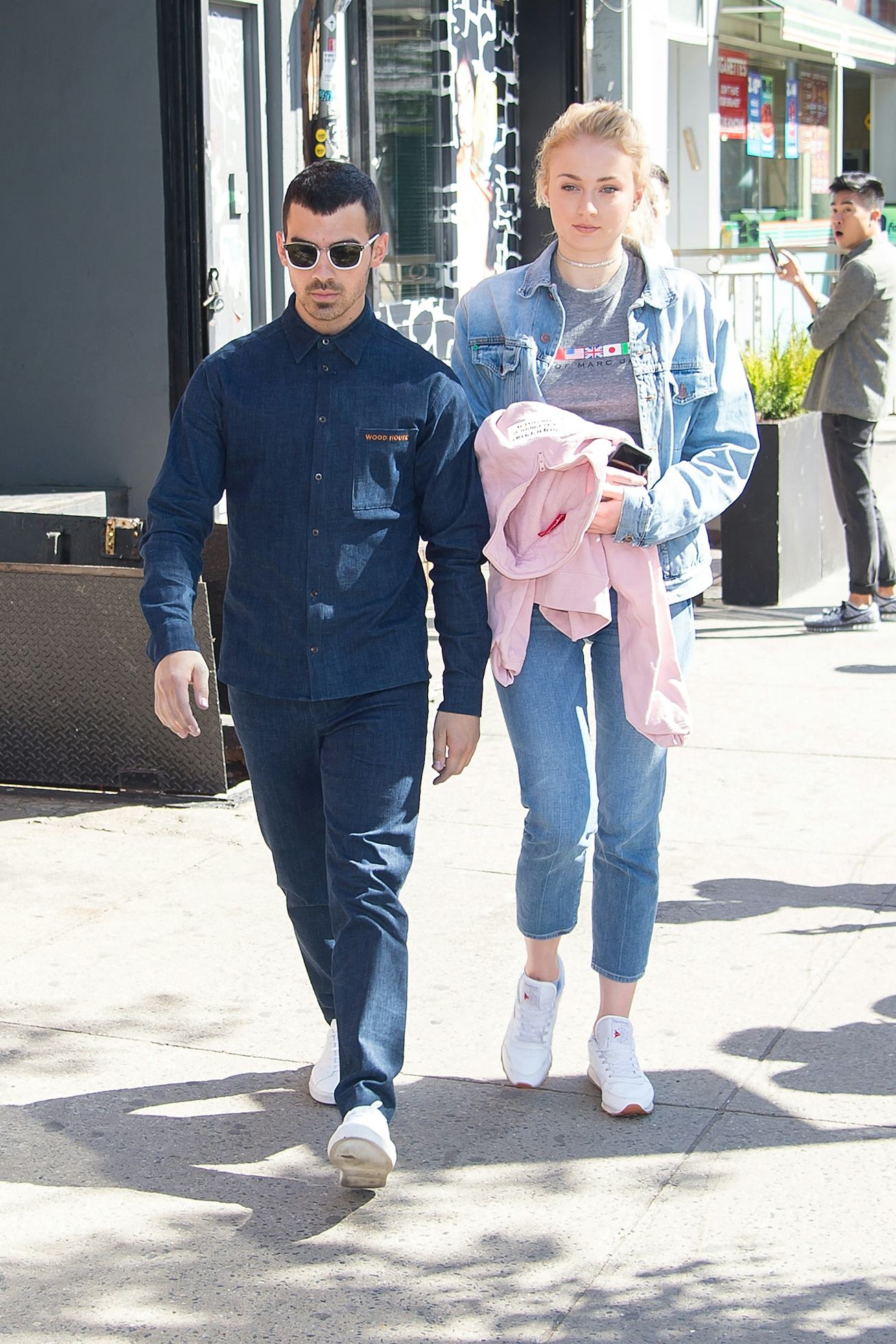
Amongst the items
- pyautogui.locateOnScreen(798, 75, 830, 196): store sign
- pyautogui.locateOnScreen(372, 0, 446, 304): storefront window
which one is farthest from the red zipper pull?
pyautogui.locateOnScreen(798, 75, 830, 196): store sign

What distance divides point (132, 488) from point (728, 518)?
10.1ft

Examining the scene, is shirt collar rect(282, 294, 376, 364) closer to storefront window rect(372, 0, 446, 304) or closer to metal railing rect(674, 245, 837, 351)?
metal railing rect(674, 245, 837, 351)

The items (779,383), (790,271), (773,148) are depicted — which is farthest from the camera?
(773,148)

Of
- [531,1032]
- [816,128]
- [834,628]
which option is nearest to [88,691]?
[531,1032]

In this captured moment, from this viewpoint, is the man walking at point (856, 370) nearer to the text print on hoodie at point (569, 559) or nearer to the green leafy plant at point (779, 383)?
the green leafy plant at point (779, 383)

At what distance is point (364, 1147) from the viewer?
3.20 meters

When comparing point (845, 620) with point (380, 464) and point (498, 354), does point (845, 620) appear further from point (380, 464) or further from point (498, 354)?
point (380, 464)

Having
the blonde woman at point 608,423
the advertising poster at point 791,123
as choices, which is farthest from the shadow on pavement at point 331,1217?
the advertising poster at point 791,123

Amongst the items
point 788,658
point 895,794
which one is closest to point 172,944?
point 895,794

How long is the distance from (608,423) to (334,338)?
60cm

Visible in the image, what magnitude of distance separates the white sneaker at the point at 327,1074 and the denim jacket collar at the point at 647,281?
5.17ft

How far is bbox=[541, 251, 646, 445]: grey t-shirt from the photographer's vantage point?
3580 mm

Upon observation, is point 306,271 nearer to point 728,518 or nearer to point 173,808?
point 173,808

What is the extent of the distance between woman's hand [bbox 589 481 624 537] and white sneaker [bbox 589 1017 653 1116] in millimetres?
1075
